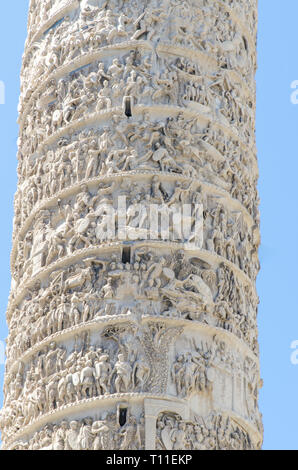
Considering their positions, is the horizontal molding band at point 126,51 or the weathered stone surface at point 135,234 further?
the horizontal molding band at point 126,51

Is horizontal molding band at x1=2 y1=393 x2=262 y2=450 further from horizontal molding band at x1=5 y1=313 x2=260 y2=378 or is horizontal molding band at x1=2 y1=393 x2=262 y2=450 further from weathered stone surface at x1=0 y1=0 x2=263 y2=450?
horizontal molding band at x1=5 y1=313 x2=260 y2=378

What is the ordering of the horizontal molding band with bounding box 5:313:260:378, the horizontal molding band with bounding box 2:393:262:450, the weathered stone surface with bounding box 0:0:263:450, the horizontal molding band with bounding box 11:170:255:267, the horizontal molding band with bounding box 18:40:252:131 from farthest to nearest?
the horizontal molding band with bounding box 18:40:252:131
the horizontal molding band with bounding box 11:170:255:267
the horizontal molding band with bounding box 5:313:260:378
the weathered stone surface with bounding box 0:0:263:450
the horizontal molding band with bounding box 2:393:262:450

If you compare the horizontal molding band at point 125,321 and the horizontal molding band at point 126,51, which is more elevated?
the horizontal molding band at point 126,51

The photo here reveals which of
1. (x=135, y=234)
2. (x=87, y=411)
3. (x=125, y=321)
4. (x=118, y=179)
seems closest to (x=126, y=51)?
(x=118, y=179)

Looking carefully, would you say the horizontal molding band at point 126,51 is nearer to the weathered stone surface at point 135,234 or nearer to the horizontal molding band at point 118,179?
the weathered stone surface at point 135,234

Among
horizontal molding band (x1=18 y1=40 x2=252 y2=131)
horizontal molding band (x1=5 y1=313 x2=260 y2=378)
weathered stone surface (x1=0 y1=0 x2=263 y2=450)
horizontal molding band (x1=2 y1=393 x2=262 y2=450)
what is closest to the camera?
horizontal molding band (x1=2 y1=393 x2=262 y2=450)

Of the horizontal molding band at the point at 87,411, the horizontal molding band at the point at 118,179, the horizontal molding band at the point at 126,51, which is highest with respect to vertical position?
the horizontal molding band at the point at 126,51

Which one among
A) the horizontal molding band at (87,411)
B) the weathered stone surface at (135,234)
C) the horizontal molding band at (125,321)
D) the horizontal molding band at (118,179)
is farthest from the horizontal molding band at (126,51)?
the horizontal molding band at (87,411)

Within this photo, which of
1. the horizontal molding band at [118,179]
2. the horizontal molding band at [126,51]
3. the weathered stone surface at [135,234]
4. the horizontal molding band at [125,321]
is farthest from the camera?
the horizontal molding band at [126,51]

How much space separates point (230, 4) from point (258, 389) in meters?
3.36

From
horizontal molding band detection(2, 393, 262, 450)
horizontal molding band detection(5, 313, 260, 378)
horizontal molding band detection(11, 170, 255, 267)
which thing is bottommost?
horizontal molding band detection(2, 393, 262, 450)

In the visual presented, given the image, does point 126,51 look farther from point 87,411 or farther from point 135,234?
point 87,411

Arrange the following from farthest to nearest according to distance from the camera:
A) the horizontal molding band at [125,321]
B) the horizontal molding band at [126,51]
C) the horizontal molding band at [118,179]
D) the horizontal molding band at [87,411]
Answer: the horizontal molding band at [126,51] < the horizontal molding band at [118,179] < the horizontal molding band at [125,321] < the horizontal molding band at [87,411]

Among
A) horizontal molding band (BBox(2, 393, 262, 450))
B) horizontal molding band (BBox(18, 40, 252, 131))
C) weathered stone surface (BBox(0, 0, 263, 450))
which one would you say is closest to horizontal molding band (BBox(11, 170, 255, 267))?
weathered stone surface (BBox(0, 0, 263, 450))
